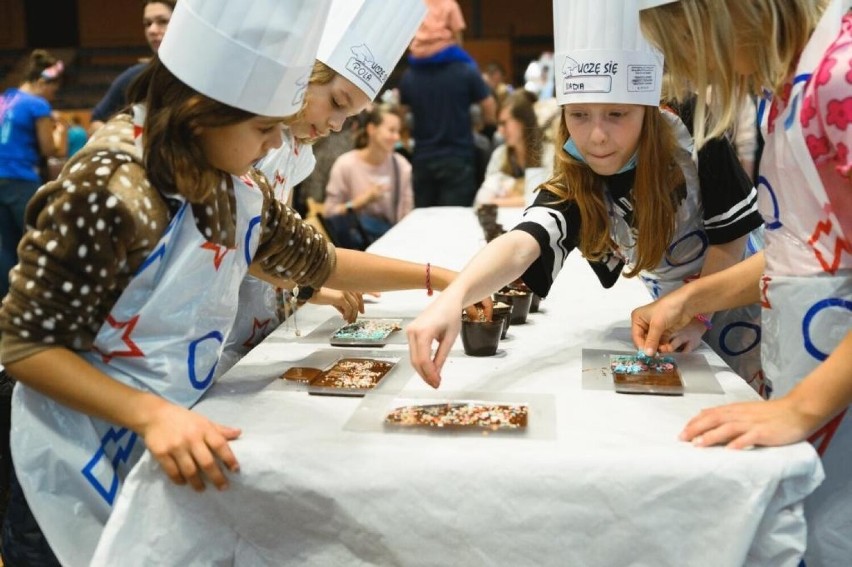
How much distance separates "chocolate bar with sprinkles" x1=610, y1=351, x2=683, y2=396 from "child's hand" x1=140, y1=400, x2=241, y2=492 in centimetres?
54

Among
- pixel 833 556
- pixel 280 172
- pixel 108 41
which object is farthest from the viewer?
pixel 108 41

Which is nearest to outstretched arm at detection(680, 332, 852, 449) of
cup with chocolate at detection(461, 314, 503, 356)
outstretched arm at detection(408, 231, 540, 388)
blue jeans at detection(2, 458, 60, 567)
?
outstretched arm at detection(408, 231, 540, 388)

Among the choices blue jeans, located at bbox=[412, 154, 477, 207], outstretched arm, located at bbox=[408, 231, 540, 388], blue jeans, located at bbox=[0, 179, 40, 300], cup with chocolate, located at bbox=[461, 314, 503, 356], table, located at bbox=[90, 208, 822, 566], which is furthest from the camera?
blue jeans, located at bbox=[412, 154, 477, 207]

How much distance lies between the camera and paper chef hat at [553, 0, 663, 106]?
146 cm

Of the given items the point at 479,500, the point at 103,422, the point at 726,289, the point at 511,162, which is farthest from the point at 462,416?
the point at 511,162

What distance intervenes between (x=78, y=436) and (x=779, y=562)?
0.84 meters

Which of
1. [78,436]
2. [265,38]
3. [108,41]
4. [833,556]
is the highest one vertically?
[265,38]

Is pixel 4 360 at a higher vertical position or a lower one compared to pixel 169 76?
lower

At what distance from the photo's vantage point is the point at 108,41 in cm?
1193

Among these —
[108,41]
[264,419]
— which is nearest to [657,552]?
[264,419]

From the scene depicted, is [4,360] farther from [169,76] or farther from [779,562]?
[779,562]

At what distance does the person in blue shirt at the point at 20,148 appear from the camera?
436cm

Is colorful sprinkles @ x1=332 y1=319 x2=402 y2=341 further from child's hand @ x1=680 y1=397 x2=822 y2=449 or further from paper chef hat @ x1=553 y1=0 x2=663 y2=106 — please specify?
child's hand @ x1=680 y1=397 x2=822 y2=449

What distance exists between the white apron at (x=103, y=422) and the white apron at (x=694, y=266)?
771 mm
